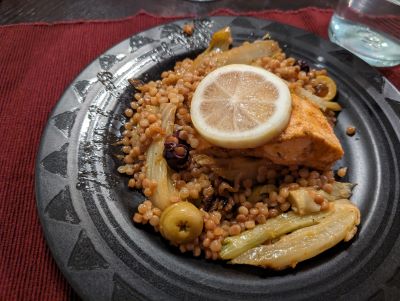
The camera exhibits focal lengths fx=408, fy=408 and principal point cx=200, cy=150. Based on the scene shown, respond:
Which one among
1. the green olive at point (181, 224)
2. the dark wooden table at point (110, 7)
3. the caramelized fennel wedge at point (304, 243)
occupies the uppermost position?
the dark wooden table at point (110, 7)

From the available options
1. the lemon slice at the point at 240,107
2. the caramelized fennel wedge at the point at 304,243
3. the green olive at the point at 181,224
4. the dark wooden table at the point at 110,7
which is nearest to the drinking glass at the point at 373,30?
the dark wooden table at the point at 110,7

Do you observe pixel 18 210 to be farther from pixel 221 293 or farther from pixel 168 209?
pixel 221 293

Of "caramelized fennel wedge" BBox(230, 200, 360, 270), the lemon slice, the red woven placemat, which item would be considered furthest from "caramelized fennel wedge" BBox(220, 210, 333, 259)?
the red woven placemat

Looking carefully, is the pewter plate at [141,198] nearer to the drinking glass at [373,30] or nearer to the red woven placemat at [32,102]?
the red woven placemat at [32,102]

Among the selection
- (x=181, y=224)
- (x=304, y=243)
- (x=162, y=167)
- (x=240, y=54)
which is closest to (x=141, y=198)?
(x=162, y=167)

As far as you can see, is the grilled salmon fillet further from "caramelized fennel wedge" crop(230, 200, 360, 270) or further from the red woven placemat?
the red woven placemat

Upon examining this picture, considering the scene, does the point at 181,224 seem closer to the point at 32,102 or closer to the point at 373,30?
the point at 32,102

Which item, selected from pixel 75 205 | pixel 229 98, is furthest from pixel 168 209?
pixel 229 98
